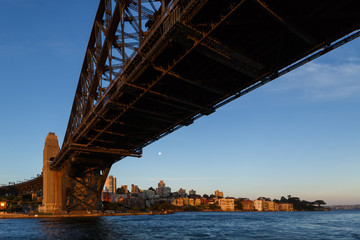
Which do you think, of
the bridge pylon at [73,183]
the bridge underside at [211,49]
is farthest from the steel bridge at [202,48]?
the bridge pylon at [73,183]

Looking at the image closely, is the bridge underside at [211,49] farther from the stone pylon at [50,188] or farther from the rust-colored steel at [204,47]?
the stone pylon at [50,188]

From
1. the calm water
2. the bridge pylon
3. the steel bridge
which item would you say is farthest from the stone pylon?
the steel bridge

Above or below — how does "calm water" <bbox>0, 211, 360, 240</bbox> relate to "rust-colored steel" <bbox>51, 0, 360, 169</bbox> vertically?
below

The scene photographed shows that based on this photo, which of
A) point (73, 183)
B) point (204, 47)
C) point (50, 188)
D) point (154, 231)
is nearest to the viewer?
point (204, 47)

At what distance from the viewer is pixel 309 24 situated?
61.1 ft

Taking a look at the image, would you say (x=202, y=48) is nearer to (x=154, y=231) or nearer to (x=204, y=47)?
(x=204, y=47)

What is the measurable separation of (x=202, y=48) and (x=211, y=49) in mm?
600

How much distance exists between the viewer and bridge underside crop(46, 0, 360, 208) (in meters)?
17.0

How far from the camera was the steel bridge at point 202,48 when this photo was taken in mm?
17141

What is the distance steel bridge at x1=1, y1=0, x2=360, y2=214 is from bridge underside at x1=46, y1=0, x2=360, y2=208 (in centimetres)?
6

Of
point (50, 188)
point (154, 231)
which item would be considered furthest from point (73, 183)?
point (154, 231)

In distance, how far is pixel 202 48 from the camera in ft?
64.6

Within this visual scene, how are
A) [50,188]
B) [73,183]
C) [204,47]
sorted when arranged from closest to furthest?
[204,47] < [73,183] < [50,188]

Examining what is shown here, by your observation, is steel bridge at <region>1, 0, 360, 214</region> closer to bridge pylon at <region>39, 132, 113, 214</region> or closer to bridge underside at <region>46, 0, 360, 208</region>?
bridge underside at <region>46, 0, 360, 208</region>
